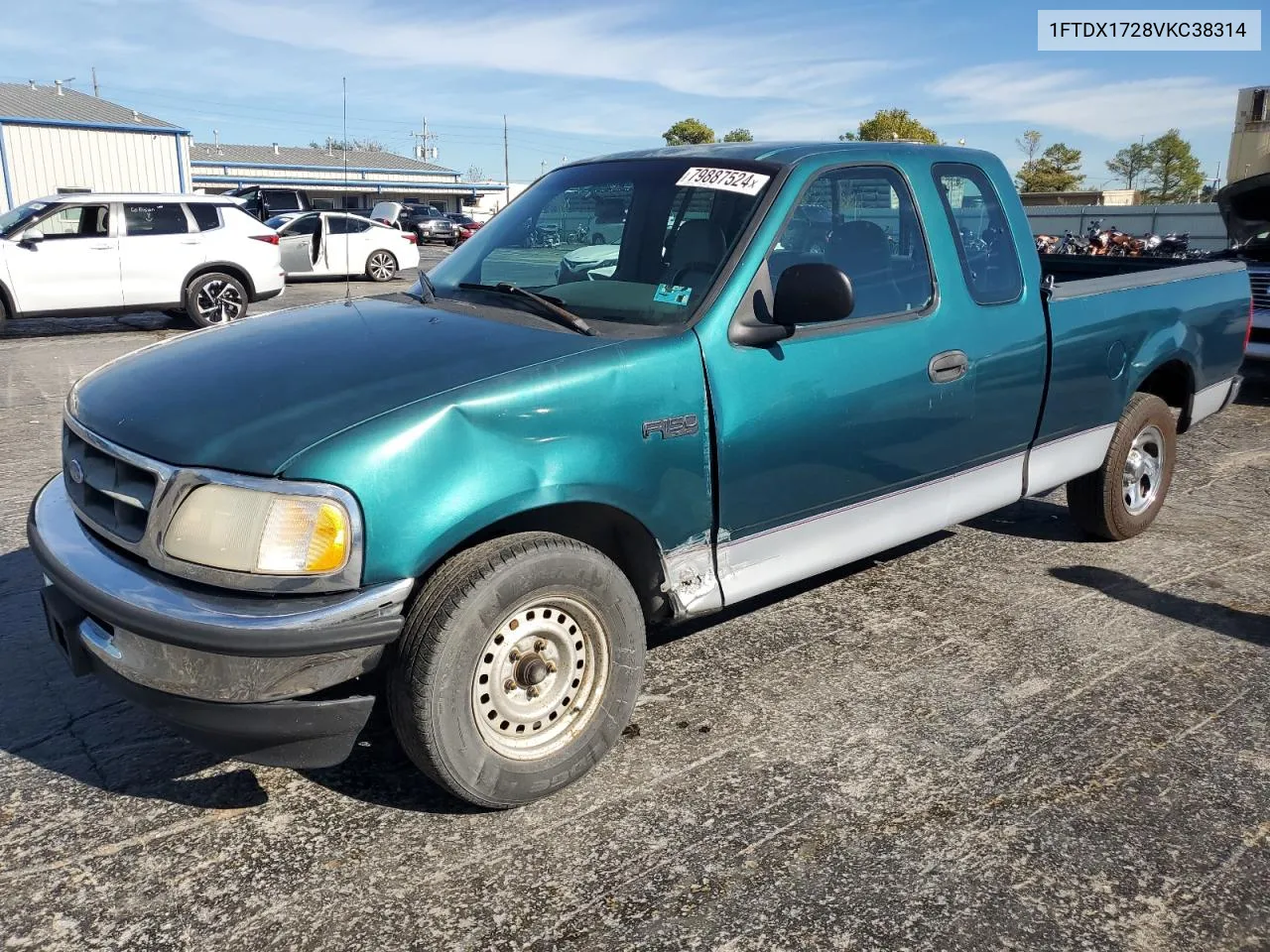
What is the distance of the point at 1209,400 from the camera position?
5621 mm

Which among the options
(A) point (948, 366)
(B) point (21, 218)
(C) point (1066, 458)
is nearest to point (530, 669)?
(A) point (948, 366)

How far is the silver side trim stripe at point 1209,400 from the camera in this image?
5.48 meters

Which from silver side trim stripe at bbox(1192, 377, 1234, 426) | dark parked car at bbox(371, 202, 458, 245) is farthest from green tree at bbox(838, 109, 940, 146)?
silver side trim stripe at bbox(1192, 377, 1234, 426)

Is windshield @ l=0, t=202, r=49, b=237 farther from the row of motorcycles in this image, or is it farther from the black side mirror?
the row of motorcycles

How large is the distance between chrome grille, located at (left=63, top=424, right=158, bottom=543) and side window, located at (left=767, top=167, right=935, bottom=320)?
6.80 feet

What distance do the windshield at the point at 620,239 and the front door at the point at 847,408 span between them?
0.20 metres

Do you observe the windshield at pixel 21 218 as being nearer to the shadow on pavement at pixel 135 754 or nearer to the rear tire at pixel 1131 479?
the shadow on pavement at pixel 135 754

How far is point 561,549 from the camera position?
278cm

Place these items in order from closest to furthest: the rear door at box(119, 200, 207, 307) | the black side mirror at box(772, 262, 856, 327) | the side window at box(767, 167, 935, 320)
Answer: the black side mirror at box(772, 262, 856, 327), the side window at box(767, 167, 935, 320), the rear door at box(119, 200, 207, 307)

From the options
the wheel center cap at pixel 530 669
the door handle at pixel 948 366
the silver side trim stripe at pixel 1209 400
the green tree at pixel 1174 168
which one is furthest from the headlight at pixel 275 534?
the green tree at pixel 1174 168

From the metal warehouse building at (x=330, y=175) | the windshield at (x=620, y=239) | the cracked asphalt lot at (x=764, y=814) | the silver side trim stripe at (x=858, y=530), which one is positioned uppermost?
the metal warehouse building at (x=330, y=175)

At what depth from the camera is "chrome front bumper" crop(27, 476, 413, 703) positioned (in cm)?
239

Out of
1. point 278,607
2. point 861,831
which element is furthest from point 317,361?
point 861,831

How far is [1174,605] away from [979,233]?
6.19ft
